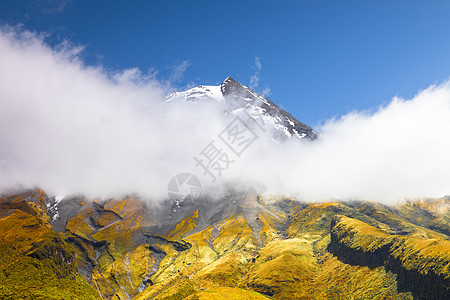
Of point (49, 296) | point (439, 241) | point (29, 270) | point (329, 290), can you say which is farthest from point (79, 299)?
point (439, 241)

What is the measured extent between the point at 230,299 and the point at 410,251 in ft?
391

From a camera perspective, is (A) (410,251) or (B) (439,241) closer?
(B) (439,241)

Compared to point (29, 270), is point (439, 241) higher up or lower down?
lower down

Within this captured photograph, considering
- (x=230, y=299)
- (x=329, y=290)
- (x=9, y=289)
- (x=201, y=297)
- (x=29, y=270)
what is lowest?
(x=329, y=290)

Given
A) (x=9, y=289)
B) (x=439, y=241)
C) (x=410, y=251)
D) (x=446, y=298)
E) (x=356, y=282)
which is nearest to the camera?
(x=446, y=298)

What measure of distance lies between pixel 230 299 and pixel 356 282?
286 feet

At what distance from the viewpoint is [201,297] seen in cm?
19225

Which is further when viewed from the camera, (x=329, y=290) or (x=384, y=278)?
(x=329, y=290)

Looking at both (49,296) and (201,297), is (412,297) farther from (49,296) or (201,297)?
(49,296)

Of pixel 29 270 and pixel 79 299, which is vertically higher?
pixel 29 270

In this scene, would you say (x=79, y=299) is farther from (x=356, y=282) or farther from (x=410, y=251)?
(x=410, y=251)

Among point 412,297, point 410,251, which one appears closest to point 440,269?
point 412,297

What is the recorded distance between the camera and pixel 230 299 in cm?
19725

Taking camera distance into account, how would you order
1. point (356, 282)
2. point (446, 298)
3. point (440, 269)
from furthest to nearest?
point (356, 282) → point (440, 269) → point (446, 298)
